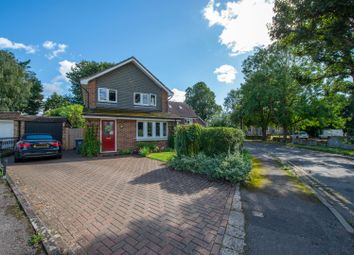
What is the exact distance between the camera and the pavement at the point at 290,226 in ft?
10.0

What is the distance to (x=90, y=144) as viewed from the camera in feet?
42.2

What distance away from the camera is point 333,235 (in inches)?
138

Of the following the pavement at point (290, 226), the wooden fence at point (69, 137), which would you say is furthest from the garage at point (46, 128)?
the pavement at point (290, 226)

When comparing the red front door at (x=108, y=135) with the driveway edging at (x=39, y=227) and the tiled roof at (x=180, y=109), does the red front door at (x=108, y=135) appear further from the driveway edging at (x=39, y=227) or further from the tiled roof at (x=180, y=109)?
the tiled roof at (x=180, y=109)

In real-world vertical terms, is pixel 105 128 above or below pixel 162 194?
above

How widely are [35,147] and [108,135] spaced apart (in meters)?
4.45

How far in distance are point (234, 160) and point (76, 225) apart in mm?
5612

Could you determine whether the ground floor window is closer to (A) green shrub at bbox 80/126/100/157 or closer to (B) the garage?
(A) green shrub at bbox 80/126/100/157

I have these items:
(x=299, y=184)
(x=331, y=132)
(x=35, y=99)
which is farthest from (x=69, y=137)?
(x=331, y=132)

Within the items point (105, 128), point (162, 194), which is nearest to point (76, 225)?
point (162, 194)

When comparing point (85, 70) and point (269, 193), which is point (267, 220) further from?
point (85, 70)

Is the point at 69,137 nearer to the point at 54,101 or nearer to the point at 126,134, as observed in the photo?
the point at 126,134

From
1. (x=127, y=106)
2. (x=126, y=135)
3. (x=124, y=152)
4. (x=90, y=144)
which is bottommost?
(x=124, y=152)

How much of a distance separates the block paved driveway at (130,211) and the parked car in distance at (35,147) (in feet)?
11.4
